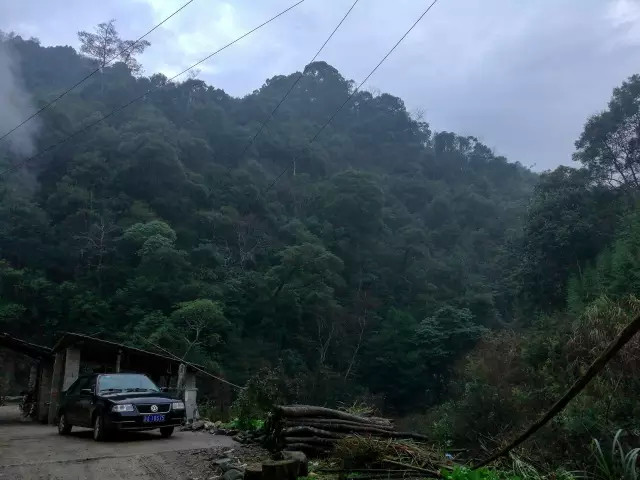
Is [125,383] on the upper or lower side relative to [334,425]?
upper

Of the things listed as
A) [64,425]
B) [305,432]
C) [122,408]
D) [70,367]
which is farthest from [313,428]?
[70,367]

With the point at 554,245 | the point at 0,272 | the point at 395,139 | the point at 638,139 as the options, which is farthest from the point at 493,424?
the point at 395,139

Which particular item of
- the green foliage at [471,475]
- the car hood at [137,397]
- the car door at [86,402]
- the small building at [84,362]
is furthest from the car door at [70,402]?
the green foliage at [471,475]

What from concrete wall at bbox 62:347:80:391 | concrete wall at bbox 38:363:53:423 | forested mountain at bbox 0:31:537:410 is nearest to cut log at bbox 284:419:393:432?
concrete wall at bbox 62:347:80:391

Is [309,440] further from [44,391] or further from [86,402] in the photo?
[44,391]

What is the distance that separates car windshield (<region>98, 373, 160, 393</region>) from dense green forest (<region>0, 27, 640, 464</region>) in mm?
10788

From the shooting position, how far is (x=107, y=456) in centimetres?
941

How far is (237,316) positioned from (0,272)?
51.0ft

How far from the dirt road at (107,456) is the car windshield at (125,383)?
0.98 m

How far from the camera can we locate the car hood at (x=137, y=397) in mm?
11531

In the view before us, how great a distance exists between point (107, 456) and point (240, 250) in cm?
3702

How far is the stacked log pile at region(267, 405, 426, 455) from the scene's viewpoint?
29.2ft

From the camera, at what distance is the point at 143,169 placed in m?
48.0

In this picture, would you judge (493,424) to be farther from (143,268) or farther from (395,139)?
(395,139)
